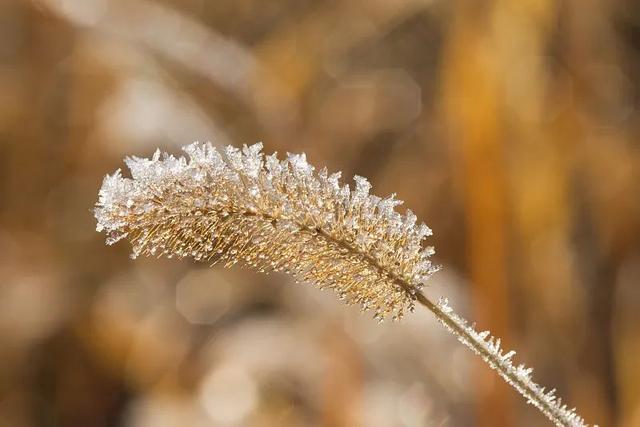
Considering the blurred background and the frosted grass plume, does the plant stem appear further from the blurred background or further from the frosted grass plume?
the blurred background

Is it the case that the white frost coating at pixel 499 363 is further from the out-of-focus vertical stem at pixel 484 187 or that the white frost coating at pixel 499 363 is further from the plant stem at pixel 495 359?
the out-of-focus vertical stem at pixel 484 187

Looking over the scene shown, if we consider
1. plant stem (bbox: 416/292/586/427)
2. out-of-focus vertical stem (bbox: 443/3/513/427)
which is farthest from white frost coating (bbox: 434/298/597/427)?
out-of-focus vertical stem (bbox: 443/3/513/427)

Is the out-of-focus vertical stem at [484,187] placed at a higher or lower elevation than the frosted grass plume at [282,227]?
higher

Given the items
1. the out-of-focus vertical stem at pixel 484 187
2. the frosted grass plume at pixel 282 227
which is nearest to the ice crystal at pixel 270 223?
the frosted grass plume at pixel 282 227

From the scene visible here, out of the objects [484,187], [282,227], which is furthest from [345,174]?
[282,227]

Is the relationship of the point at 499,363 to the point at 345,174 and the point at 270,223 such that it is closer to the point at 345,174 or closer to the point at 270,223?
the point at 270,223

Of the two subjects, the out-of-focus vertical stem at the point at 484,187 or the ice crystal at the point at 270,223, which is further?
the out-of-focus vertical stem at the point at 484,187

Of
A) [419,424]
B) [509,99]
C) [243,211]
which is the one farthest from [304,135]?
[243,211]
